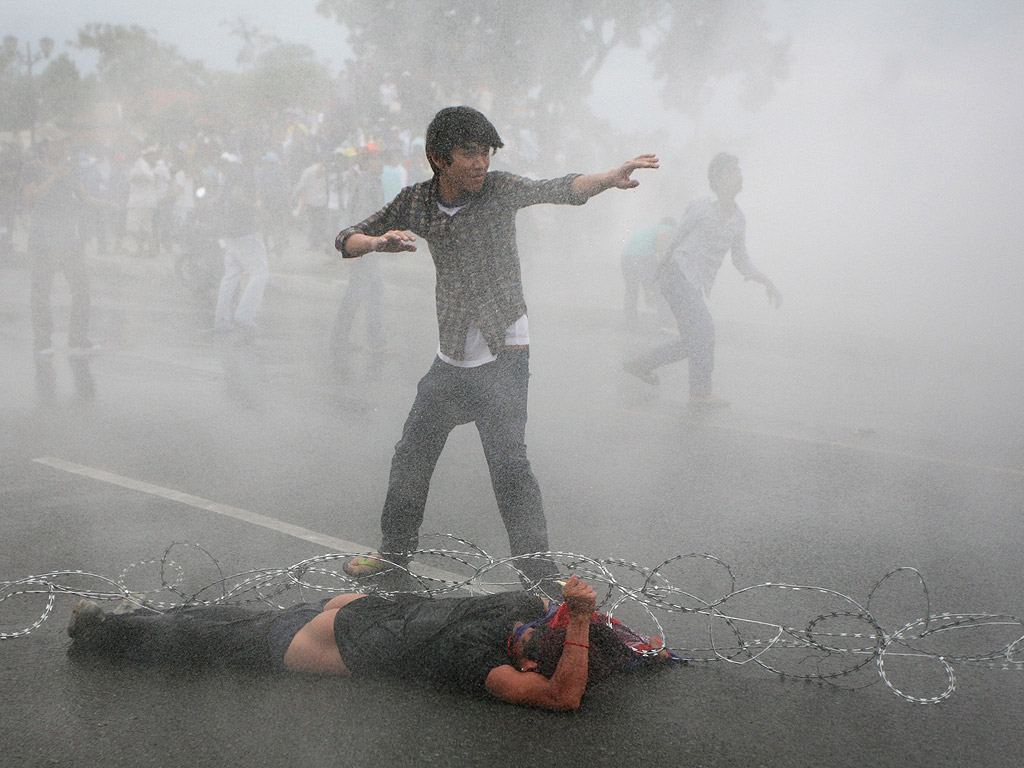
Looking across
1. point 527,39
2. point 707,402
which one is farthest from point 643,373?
point 527,39

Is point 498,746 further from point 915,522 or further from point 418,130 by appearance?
point 418,130

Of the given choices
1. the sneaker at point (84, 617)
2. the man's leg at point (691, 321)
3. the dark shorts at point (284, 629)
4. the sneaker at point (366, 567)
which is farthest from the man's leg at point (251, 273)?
the dark shorts at point (284, 629)

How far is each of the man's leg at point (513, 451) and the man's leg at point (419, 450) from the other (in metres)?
0.11

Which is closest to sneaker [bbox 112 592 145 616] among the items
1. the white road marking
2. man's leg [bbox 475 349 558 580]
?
the white road marking

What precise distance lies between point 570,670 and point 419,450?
1.20 m

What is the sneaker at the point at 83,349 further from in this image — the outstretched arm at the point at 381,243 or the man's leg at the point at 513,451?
the man's leg at the point at 513,451

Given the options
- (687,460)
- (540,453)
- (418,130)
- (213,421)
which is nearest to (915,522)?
(687,460)

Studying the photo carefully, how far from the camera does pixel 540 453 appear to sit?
5.76 metres

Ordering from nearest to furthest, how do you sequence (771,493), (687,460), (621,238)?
(771,493) < (687,460) < (621,238)

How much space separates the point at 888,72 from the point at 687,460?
18.7m

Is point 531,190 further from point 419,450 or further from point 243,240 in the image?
point 243,240

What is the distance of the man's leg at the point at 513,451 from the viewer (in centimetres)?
342

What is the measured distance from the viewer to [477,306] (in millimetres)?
3385

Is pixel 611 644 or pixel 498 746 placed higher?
pixel 611 644
